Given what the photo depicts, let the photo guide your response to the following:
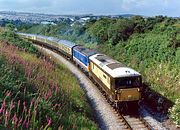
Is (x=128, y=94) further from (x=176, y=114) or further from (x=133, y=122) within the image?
(x=176, y=114)

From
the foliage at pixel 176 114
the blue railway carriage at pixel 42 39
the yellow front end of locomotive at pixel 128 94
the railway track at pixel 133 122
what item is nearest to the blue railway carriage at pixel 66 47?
the blue railway carriage at pixel 42 39

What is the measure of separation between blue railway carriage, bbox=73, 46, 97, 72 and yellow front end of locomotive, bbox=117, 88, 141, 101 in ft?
39.4

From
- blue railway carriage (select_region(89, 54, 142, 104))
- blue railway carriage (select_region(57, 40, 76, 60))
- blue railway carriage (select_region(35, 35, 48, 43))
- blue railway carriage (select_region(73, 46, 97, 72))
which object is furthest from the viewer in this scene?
blue railway carriage (select_region(35, 35, 48, 43))

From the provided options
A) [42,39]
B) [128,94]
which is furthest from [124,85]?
[42,39]

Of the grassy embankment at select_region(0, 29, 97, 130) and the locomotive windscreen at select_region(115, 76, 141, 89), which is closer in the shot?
the grassy embankment at select_region(0, 29, 97, 130)

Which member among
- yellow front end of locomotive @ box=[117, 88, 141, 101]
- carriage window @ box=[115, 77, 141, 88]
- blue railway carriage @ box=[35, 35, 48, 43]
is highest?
carriage window @ box=[115, 77, 141, 88]

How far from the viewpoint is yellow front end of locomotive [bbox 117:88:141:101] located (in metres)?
22.7

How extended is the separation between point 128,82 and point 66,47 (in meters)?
28.9

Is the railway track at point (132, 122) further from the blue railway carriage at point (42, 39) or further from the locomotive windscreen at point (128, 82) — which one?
the blue railway carriage at point (42, 39)

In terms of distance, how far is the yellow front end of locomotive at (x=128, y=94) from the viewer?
74.4ft

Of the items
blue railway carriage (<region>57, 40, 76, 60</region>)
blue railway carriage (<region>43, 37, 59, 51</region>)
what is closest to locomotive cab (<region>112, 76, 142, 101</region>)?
blue railway carriage (<region>57, 40, 76, 60</region>)

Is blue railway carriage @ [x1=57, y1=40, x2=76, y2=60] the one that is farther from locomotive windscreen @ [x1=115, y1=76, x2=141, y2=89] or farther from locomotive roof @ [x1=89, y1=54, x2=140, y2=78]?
locomotive windscreen @ [x1=115, y1=76, x2=141, y2=89]

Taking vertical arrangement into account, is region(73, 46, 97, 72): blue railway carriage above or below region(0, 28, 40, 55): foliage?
below

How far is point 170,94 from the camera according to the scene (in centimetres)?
2586
